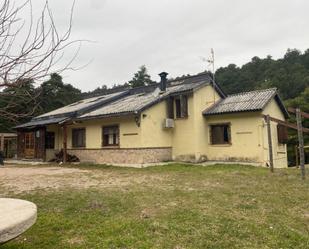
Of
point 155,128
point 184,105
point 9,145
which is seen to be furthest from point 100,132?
point 9,145

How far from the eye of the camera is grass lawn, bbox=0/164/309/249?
466 centimetres

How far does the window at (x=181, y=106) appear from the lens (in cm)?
1769

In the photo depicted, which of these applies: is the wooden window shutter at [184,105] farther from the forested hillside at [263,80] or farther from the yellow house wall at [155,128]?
the forested hillside at [263,80]

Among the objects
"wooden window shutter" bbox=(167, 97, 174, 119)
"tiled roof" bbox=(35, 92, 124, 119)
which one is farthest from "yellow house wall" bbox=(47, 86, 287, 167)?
"tiled roof" bbox=(35, 92, 124, 119)

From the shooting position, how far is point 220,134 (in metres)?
17.7

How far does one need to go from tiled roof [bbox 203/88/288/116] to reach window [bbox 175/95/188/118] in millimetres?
1137

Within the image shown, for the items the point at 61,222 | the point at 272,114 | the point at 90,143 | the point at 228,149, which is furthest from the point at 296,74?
the point at 61,222

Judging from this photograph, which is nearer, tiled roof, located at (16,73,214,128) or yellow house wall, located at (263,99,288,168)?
tiled roof, located at (16,73,214,128)

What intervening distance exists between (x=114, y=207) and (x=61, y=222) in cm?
130

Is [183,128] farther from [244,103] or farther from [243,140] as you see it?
[244,103]

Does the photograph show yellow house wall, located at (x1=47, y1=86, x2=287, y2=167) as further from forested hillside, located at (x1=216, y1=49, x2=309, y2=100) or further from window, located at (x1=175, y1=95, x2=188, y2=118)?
forested hillside, located at (x1=216, y1=49, x2=309, y2=100)

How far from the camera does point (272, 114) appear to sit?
17719 mm

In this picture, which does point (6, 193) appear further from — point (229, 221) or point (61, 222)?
point (229, 221)

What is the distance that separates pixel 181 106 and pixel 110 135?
4.45m
